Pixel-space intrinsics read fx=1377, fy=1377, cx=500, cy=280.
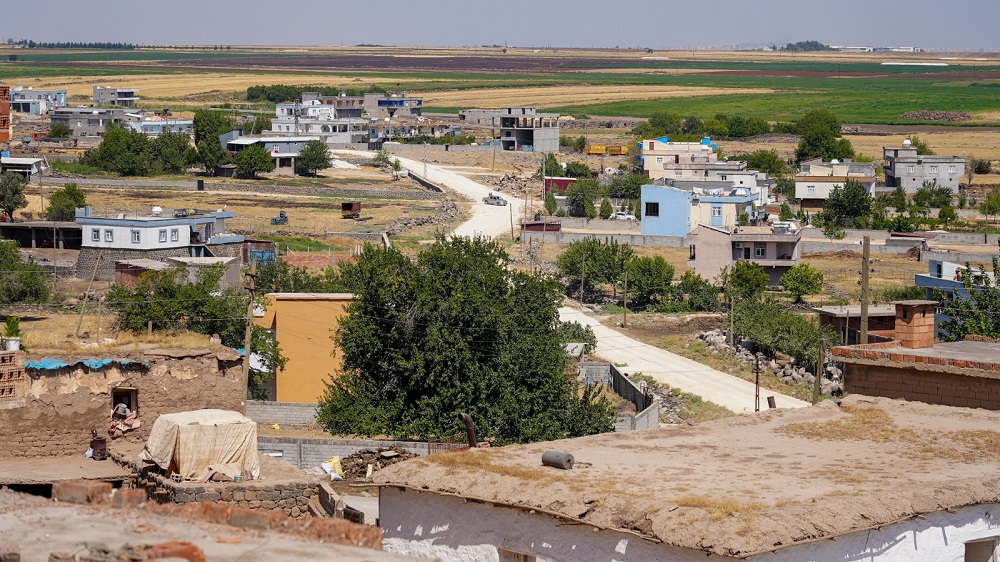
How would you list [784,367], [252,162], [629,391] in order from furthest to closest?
[252,162], [784,367], [629,391]

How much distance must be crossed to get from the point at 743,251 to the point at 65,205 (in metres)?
32.1

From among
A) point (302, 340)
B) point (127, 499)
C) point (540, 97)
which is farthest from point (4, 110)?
point (540, 97)

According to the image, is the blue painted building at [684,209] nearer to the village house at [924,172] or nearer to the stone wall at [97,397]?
the village house at [924,172]

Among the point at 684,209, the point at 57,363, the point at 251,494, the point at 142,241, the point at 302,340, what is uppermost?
the point at 57,363

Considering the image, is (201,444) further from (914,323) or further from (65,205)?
(65,205)

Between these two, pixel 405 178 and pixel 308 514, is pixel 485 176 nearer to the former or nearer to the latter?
pixel 405 178

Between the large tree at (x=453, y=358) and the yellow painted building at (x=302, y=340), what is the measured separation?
2.12 m

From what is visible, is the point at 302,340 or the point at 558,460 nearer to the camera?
the point at 558,460

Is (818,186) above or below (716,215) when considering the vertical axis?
above

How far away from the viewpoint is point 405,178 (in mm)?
94188

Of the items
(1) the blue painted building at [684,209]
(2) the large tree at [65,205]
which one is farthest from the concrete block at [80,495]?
(2) the large tree at [65,205]

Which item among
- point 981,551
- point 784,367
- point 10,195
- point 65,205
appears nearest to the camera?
point 981,551

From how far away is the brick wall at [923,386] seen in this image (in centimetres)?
1262

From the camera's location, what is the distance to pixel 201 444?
538 inches
